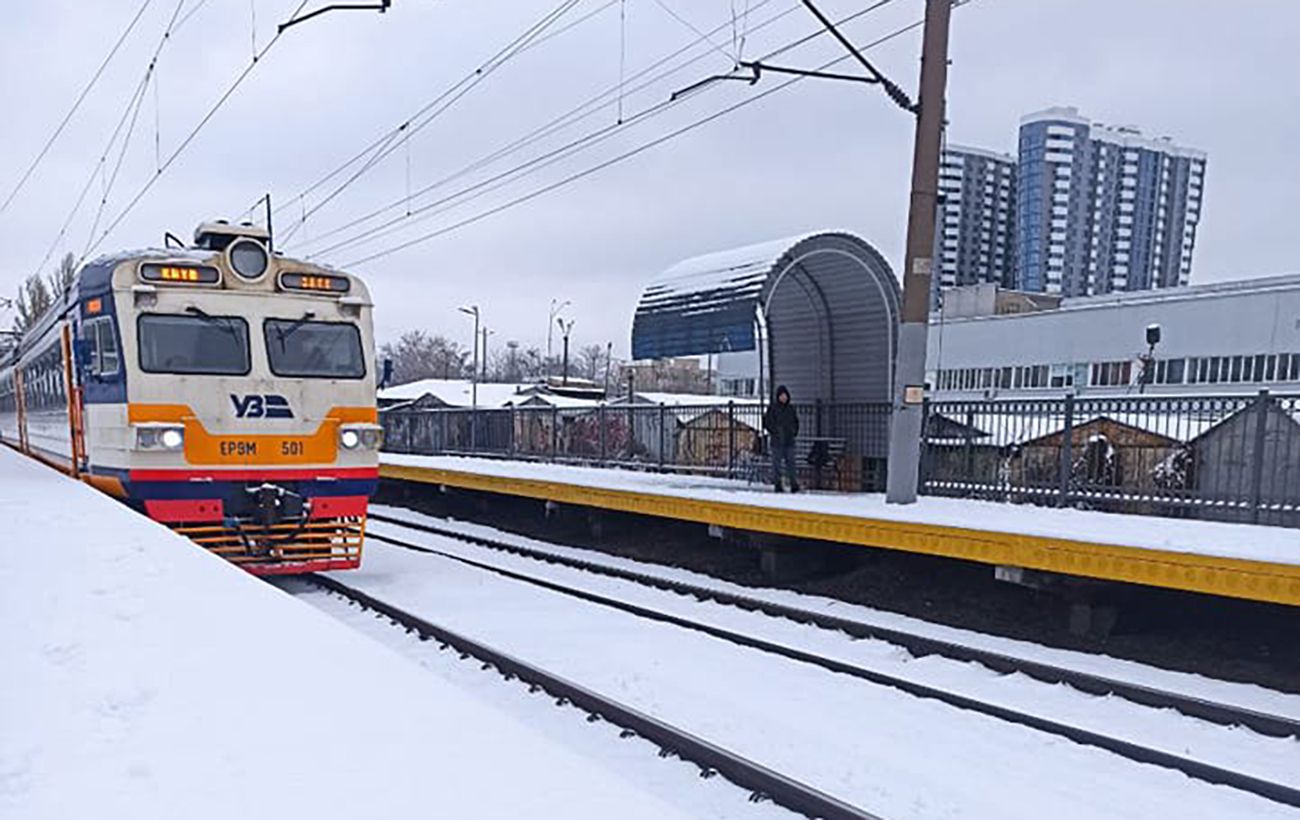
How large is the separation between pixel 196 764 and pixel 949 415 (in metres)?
10.7

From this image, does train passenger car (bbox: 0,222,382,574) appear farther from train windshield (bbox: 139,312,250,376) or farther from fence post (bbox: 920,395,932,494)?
fence post (bbox: 920,395,932,494)

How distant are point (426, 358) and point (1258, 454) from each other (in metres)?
130

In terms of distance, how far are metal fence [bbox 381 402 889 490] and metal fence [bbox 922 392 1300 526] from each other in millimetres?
1936

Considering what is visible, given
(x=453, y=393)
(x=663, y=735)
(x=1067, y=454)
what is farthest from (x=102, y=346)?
(x=453, y=393)

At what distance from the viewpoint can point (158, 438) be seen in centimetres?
971

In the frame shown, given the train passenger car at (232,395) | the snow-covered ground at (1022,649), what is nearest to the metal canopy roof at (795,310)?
the snow-covered ground at (1022,649)

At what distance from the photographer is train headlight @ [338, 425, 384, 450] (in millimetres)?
10742

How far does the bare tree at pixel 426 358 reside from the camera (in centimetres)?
13138

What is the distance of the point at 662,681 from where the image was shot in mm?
7441

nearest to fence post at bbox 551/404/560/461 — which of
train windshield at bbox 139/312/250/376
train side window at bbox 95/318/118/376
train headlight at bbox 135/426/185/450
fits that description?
train windshield at bbox 139/312/250/376

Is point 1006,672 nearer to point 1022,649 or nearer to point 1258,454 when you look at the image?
point 1022,649

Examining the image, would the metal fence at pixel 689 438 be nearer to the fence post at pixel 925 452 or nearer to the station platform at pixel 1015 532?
the station platform at pixel 1015 532

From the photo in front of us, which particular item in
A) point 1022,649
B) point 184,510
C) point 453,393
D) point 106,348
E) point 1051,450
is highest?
point 106,348

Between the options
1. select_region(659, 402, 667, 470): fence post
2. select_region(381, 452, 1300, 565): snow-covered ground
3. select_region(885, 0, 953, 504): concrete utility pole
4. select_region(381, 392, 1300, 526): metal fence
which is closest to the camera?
select_region(381, 452, 1300, 565): snow-covered ground
